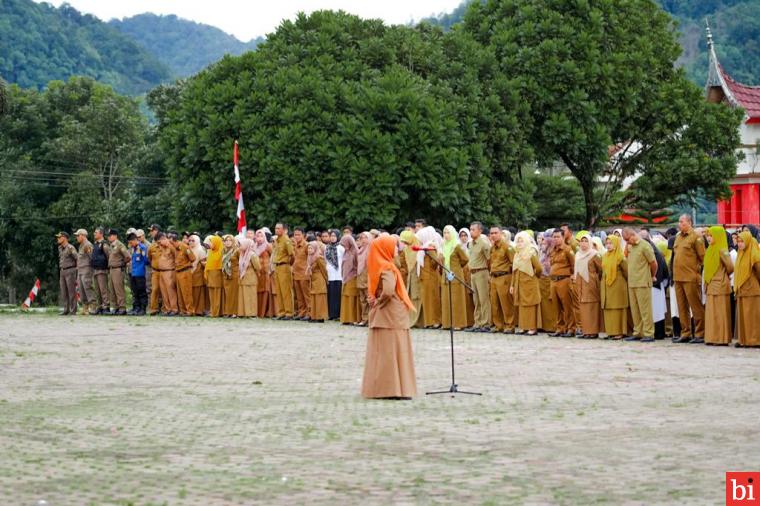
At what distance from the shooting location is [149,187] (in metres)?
62.0

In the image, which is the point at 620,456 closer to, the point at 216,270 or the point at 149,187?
the point at 216,270

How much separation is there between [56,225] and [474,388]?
53.9 metres

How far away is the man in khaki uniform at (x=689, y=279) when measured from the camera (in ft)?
70.6

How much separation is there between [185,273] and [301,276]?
3.97 metres

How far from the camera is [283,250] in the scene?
95.1 feet

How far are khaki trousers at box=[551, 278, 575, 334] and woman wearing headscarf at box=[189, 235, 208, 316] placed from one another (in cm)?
1030

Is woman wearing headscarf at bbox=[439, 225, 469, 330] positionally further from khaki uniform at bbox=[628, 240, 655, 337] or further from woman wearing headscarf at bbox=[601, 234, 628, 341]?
khaki uniform at bbox=[628, 240, 655, 337]

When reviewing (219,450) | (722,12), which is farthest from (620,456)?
(722,12)

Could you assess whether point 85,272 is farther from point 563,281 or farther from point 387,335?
point 387,335

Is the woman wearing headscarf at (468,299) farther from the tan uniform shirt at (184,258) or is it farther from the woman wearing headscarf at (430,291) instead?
the tan uniform shirt at (184,258)

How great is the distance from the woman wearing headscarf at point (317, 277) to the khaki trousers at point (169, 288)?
176 inches

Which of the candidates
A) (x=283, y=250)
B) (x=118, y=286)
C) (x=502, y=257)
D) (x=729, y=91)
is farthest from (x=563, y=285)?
(x=729, y=91)

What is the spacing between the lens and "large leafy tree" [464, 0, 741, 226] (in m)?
40.3

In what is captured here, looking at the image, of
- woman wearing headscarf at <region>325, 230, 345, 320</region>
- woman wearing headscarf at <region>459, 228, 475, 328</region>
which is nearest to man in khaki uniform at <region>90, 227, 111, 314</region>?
woman wearing headscarf at <region>325, 230, 345, 320</region>
